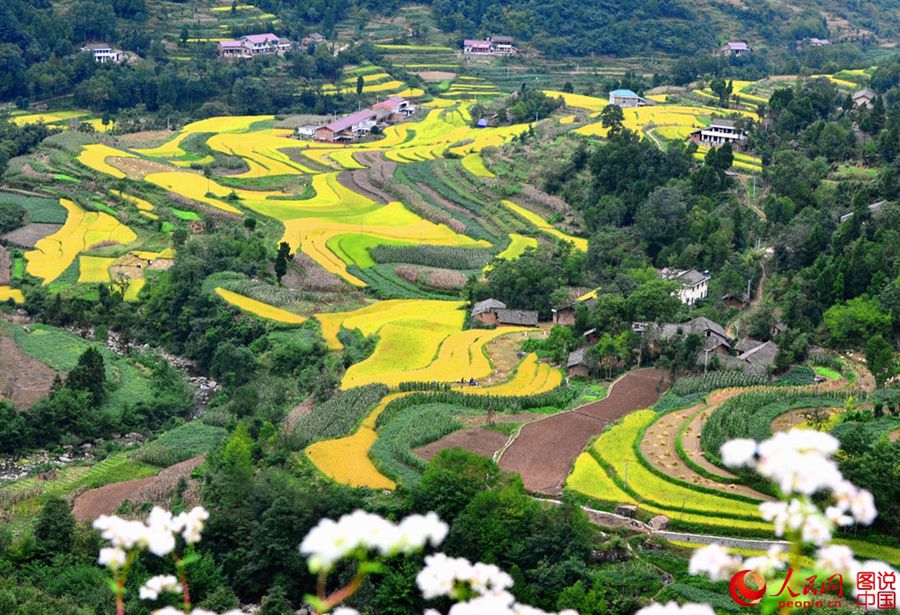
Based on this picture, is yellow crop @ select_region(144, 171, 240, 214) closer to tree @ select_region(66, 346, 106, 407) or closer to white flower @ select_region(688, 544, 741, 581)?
tree @ select_region(66, 346, 106, 407)

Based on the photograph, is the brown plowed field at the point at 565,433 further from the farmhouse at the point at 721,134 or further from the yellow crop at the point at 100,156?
the yellow crop at the point at 100,156

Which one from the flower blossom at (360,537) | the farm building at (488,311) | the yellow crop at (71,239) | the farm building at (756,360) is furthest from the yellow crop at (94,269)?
the flower blossom at (360,537)

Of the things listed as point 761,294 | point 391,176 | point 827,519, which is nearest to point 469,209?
point 391,176

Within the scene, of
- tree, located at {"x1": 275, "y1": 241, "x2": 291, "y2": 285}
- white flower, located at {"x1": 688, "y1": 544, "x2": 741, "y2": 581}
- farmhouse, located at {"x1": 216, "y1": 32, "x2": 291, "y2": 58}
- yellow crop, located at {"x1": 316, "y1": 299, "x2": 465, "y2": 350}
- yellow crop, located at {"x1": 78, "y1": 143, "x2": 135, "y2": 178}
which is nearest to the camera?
white flower, located at {"x1": 688, "y1": 544, "x2": 741, "y2": 581}

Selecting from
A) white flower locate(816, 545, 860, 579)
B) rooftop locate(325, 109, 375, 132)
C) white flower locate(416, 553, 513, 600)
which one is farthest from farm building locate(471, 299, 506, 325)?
white flower locate(816, 545, 860, 579)

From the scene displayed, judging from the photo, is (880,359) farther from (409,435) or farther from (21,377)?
(21,377)

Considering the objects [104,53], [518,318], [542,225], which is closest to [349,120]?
[104,53]
